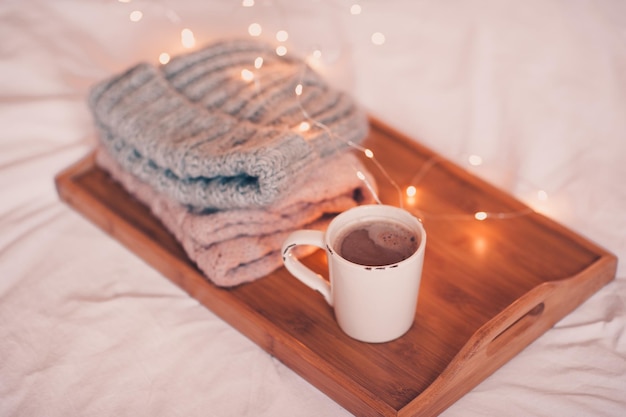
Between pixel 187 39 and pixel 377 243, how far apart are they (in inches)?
24.1

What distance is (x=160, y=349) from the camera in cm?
77

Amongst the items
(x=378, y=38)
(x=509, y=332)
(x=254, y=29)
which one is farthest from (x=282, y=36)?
(x=509, y=332)

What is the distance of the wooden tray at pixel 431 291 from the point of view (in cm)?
70

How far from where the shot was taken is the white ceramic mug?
0.68 m

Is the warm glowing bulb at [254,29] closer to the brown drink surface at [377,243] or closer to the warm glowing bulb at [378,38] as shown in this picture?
the warm glowing bulb at [378,38]

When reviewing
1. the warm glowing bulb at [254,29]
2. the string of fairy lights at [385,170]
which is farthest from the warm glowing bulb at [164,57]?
the warm glowing bulb at [254,29]

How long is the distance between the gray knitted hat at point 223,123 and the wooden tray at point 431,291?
7cm

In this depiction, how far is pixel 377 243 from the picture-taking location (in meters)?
0.71

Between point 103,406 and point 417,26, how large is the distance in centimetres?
69

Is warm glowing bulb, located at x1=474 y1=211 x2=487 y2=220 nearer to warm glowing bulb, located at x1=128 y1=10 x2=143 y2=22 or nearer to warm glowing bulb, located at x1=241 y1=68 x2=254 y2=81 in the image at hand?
warm glowing bulb, located at x1=241 y1=68 x2=254 y2=81

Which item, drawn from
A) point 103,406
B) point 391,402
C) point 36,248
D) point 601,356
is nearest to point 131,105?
point 36,248

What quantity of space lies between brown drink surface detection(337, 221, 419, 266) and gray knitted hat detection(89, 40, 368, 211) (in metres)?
0.09

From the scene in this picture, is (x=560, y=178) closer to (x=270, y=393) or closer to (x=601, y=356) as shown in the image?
(x=601, y=356)

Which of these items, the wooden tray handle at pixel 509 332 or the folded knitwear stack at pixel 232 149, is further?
the folded knitwear stack at pixel 232 149
